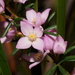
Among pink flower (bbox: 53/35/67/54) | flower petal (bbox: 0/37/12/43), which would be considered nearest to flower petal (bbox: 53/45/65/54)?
pink flower (bbox: 53/35/67/54)

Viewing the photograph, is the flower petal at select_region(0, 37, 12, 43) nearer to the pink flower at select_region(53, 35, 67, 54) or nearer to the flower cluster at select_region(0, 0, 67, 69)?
the flower cluster at select_region(0, 0, 67, 69)

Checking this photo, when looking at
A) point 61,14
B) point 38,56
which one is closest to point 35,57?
point 38,56

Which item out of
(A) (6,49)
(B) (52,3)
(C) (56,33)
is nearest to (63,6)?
(C) (56,33)

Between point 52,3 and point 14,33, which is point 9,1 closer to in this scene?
point 14,33

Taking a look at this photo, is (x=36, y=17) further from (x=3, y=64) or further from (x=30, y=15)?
(x=3, y=64)

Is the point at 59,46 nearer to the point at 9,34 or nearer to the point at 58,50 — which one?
the point at 58,50

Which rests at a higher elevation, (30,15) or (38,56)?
(30,15)

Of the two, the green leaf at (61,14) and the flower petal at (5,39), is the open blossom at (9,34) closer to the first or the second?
the flower petal at (5,39)

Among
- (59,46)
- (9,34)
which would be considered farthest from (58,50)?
(9,34)
